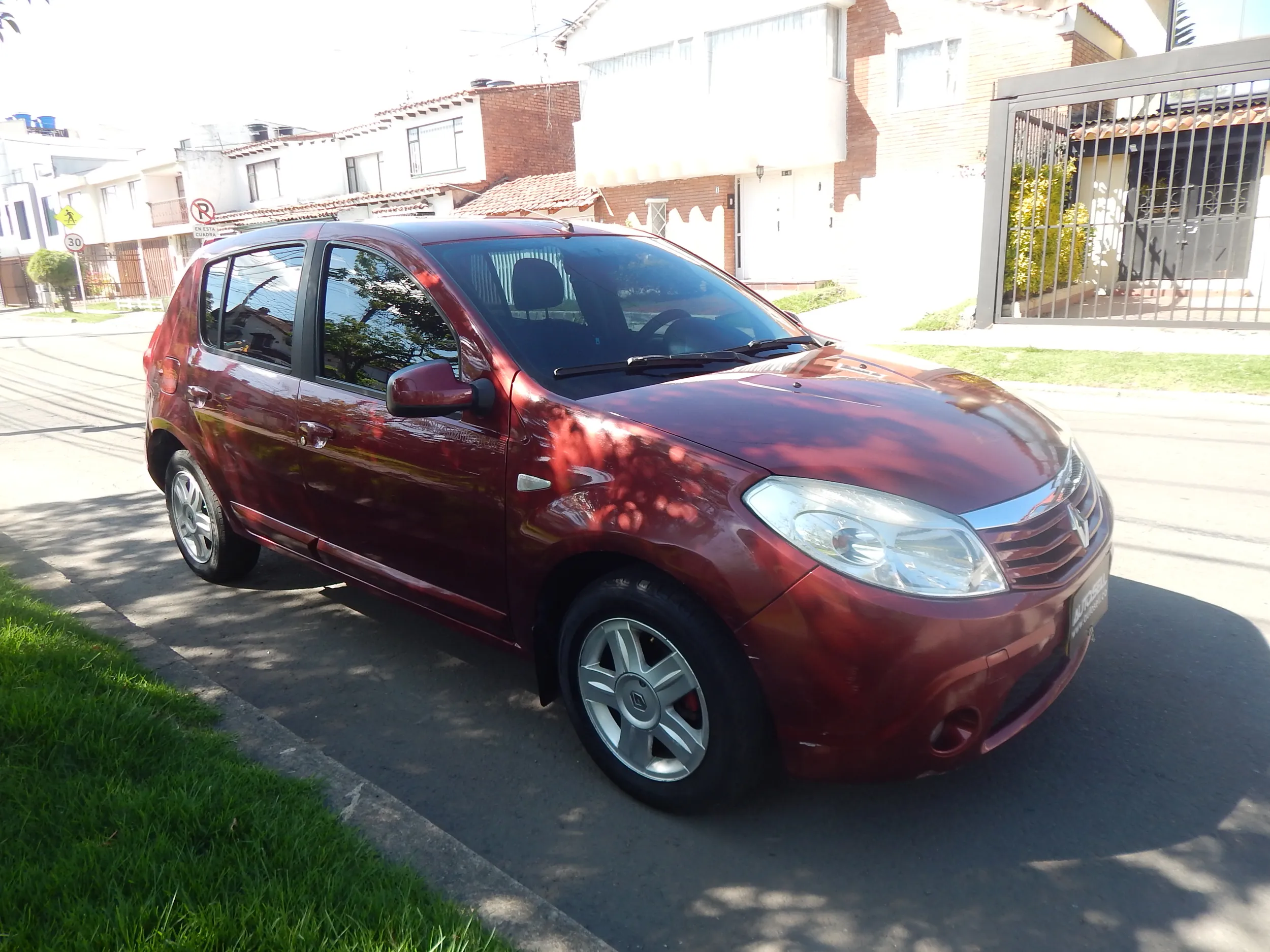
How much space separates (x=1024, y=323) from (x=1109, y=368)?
3.90m

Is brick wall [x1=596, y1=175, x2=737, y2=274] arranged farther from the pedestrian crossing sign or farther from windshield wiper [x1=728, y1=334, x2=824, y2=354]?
windshield wiper [x1=728, y1=334, x2=824, y2=354]

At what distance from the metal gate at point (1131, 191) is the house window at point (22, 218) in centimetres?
6493

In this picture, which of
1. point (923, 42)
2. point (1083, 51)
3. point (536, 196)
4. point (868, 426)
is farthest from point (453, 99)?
point (868, 426)

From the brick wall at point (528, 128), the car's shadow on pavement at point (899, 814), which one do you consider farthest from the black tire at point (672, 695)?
the brick wall at point (528, 128)

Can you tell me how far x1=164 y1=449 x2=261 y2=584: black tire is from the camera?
16.2ft

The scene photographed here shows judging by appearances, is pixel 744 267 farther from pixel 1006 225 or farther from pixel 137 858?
pixel 137 858

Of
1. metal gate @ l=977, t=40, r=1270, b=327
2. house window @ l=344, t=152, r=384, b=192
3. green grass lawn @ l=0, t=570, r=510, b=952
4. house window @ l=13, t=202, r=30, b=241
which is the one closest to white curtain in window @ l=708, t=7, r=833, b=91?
metal gate @ l=977, t=40, r=1270, b=327

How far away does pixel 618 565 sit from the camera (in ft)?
9.55

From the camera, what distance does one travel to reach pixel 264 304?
438 cm

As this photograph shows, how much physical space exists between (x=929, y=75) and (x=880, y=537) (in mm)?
20604

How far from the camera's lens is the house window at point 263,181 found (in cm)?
4247

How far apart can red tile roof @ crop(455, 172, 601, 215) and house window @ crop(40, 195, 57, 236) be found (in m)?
39.5

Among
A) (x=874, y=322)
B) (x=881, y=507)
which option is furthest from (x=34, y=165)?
(x=881, y=507)

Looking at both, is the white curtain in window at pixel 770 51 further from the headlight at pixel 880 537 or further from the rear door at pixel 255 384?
the headlight at pixel 880 537
